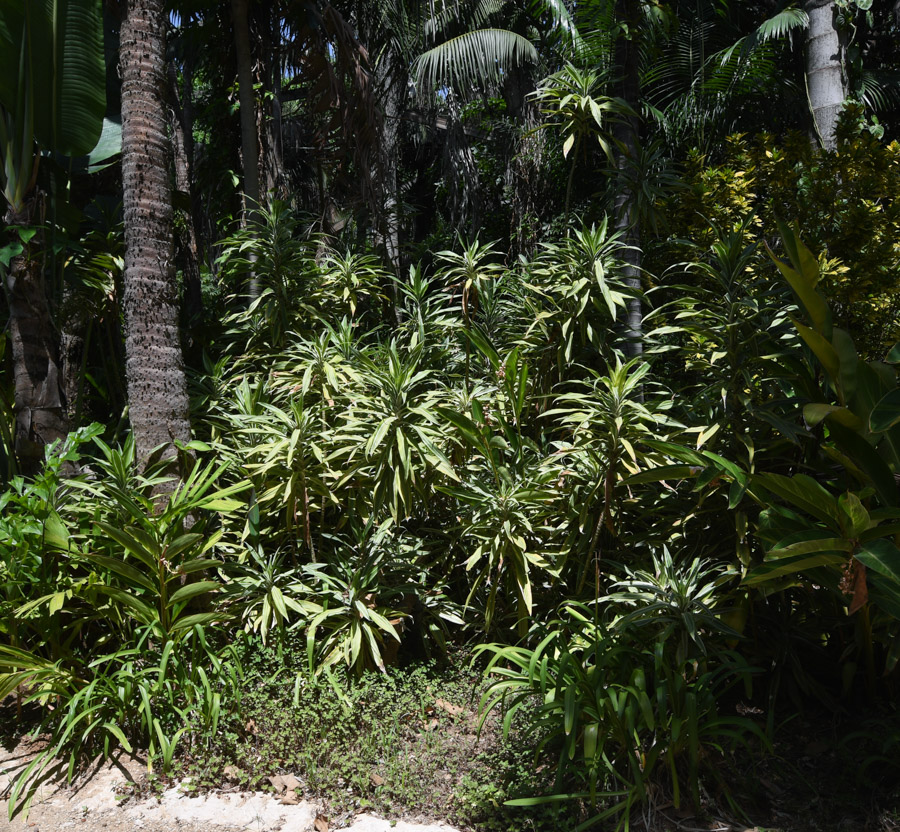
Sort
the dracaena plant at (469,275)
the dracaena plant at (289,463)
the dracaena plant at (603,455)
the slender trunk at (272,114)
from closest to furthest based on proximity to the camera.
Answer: the dracaena plant at (603,455) < the dracaena plant at (289,463) < the dracaena plant at (469,275) < the slender trunk at (272,114)

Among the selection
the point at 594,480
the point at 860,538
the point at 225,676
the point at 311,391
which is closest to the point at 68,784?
the point at 225,676

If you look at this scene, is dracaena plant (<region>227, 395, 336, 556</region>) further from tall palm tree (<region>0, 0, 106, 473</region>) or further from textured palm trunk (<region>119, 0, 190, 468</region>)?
tall palm tree (<region>0, 0, 106, 473</region>)

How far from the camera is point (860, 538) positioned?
9.11ft

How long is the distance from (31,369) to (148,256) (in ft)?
3.68

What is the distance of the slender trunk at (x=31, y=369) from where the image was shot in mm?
4801

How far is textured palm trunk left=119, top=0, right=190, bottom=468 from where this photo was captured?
443cm

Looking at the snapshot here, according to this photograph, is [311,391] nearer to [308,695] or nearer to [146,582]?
[146,582]

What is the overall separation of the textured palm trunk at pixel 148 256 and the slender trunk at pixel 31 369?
0.75m

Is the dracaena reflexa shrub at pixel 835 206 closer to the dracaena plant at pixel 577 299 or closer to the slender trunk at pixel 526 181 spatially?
the dracaena plant at pixel 577 299

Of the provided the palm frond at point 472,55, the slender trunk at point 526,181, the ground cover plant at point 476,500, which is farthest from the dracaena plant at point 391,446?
the palm frond at point 472,55

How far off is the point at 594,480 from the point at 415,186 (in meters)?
13.1

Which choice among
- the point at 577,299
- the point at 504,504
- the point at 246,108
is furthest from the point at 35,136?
the point at 504,504

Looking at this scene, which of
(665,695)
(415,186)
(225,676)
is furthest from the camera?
(415,186)

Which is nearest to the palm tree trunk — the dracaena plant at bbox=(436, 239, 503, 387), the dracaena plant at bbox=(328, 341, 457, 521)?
the dracaena plant at bbox=(436, 239, 503, 387)
